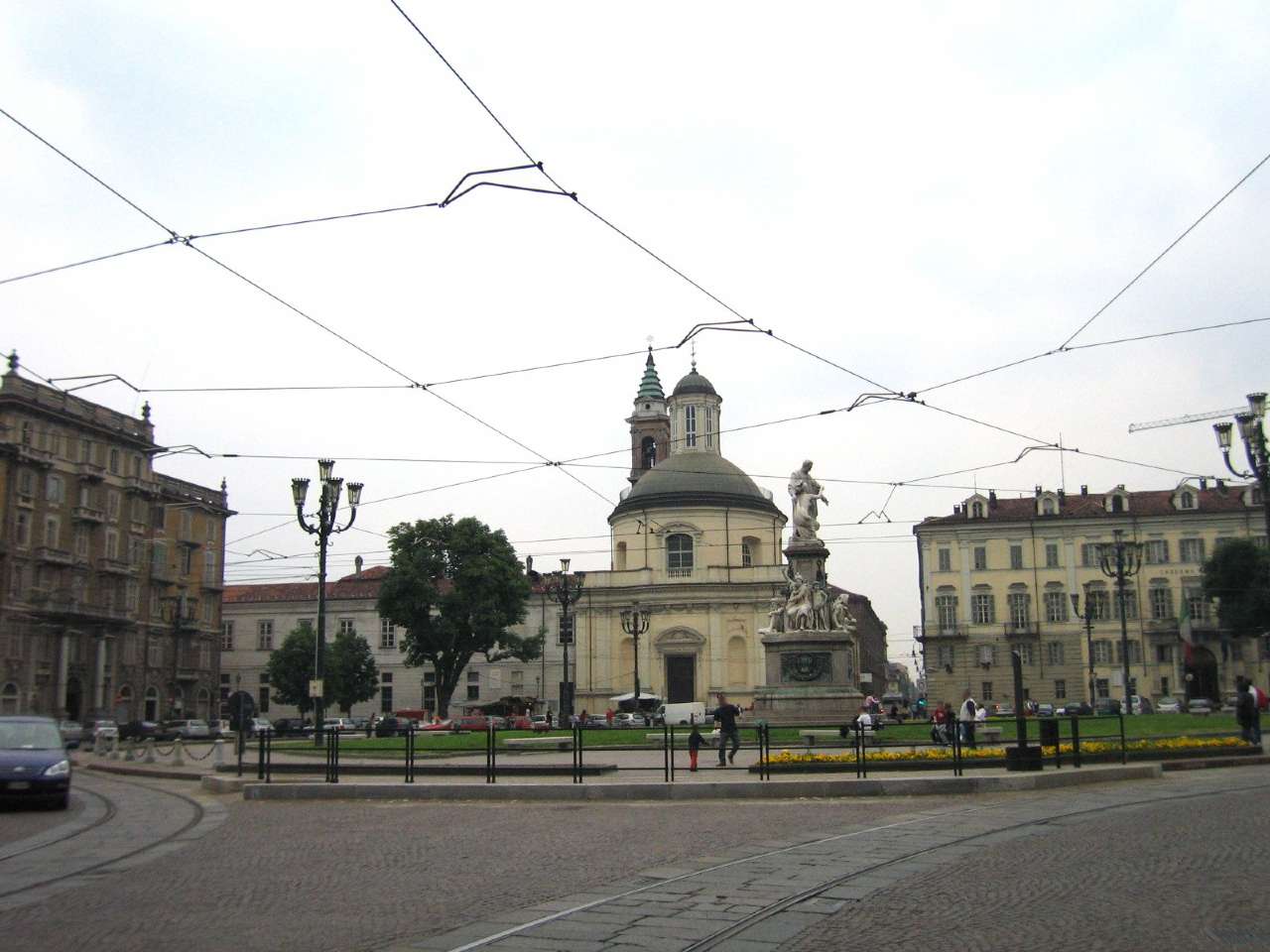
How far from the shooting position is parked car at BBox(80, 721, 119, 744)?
40.3 m

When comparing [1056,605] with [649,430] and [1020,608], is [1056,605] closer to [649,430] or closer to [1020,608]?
[1020,608]

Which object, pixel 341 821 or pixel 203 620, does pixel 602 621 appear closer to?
pixel 203 620

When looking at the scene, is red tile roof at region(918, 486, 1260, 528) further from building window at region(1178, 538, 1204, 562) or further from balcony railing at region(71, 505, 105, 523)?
balcony railing at region(71, 505, 105, 523)

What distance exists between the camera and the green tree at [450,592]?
67938 mm

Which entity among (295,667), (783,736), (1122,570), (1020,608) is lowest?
(783,736)

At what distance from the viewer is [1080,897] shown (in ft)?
31.9

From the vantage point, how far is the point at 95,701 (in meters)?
63.7

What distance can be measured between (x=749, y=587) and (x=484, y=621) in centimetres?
1989

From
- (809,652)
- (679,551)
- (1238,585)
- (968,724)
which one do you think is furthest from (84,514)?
(1238,585)

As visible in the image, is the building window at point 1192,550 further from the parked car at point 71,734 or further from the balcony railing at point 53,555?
the balcony railing at point 53,555

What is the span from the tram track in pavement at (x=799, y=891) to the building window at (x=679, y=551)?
2579 inches

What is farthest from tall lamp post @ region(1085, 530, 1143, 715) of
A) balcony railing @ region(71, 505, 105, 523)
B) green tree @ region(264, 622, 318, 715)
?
balcony railing @ region(71, 505, 105, 523)

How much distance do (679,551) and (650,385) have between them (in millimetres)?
37005

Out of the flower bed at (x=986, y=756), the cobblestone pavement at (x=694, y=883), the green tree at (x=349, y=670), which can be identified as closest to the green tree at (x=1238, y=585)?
the flower bed at (x=986, y=756)
